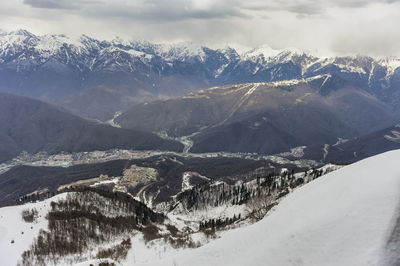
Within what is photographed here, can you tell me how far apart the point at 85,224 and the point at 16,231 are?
2179 centimetres

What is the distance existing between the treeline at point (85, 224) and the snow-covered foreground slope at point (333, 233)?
5341 cm

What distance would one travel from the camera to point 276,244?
2788 centimetres

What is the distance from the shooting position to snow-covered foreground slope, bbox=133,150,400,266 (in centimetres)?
2333

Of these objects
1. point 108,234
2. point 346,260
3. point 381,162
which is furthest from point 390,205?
point 108,234

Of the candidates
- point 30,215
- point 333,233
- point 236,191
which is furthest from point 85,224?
point 333,233

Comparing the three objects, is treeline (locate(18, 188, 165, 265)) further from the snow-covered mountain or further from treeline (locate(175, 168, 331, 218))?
the snow-covered mountain

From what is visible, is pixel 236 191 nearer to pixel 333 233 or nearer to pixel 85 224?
pixel 85 224

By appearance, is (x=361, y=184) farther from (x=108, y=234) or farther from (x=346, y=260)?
(x=108, y=234)

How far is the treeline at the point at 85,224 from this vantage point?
75.1 meters

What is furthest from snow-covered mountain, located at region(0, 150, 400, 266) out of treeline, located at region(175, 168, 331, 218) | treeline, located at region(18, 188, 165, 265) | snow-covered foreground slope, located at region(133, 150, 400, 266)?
treeline, located at region(175, 168, 331, 218)

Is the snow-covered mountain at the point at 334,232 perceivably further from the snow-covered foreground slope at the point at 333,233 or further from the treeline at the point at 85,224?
the treeline at the point at 85,224

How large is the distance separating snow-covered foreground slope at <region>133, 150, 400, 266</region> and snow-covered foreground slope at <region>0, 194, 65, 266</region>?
170 feet

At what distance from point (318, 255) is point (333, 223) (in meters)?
3.65

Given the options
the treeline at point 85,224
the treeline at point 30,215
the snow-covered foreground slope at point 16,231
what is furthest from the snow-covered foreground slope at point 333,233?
the treeline at point 30,215
